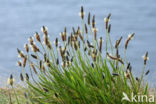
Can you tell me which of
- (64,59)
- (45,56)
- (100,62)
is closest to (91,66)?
(100,62)

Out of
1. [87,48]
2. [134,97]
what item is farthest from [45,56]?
[134,97]

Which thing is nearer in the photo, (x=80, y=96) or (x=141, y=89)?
(x=80, y=96)

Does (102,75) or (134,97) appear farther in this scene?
(102,75)

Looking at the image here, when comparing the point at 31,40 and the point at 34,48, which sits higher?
the point at 31,40

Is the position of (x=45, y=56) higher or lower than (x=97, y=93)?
higher

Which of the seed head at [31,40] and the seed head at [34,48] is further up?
the seed head at [31,40]

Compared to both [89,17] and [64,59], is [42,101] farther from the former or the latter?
[89,17]

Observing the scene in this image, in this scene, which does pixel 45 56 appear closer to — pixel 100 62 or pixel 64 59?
pixel 64 59

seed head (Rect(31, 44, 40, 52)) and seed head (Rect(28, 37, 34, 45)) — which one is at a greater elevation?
seed head (Rect(28, 37, 34, 45))

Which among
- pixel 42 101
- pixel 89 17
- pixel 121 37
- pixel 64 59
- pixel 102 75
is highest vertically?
pixel 89 17
